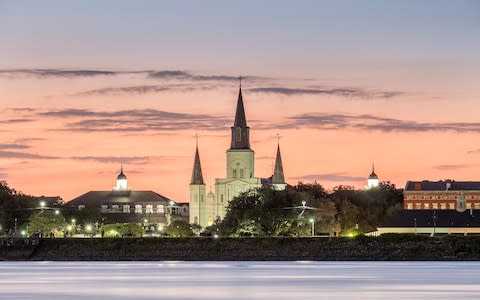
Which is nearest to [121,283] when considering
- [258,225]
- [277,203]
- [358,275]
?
[358,275]

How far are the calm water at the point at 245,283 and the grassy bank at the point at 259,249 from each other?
95.6ft

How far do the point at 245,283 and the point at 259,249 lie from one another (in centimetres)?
5886

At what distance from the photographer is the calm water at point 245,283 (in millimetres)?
75750

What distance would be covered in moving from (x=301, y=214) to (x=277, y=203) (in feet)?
15.6

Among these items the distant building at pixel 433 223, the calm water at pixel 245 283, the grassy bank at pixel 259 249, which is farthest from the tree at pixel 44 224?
the calm water at pixel 245 283

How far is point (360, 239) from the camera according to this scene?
143000mm

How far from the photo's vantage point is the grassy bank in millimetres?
138875

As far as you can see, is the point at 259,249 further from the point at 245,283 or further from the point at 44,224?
the point at 245,283

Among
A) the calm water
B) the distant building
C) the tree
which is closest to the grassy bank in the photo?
the calm water

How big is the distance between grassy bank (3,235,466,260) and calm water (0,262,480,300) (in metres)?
29.1

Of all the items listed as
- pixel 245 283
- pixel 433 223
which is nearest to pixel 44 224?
pixel 433 223

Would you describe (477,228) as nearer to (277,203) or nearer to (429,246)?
(277,203)

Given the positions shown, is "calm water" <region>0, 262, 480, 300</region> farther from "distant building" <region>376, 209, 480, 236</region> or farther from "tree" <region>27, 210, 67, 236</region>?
"tree" <region>27, 210, 67, 236</region>

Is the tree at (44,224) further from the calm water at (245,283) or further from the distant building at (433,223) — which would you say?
the calm water at (245,283)
